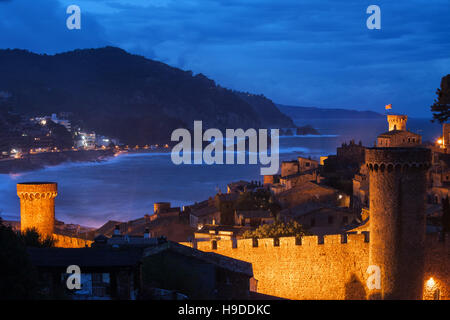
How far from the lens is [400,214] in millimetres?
14086

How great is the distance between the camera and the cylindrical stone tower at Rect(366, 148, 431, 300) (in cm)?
1405

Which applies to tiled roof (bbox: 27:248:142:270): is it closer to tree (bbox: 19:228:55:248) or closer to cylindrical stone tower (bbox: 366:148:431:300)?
tree (bbox: 19:228:55:248)

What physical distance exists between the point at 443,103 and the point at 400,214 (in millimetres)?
17368

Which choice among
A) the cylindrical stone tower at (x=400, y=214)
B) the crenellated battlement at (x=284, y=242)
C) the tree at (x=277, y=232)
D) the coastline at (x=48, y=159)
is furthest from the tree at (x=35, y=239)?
the coastline at (x=48, y=159)

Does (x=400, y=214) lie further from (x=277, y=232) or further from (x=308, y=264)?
(x=277, y=232)

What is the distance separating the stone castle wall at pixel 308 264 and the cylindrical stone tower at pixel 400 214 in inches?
55.2

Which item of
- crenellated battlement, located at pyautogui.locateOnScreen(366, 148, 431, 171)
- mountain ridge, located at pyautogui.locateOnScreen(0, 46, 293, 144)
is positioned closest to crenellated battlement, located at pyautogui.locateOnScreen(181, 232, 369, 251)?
crenellated battlement, located at pyautogui.locateOnScreen(366, 148, 431, 171)

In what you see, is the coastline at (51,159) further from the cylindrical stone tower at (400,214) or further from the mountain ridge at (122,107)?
the cylindrical stone tower at (400,214)

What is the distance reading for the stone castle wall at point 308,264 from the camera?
52.0 feet

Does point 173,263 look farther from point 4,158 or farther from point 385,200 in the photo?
point 4,158

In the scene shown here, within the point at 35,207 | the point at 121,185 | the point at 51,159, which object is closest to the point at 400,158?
the point at 35,207

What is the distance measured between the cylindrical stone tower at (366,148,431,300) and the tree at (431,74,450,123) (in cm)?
1642
